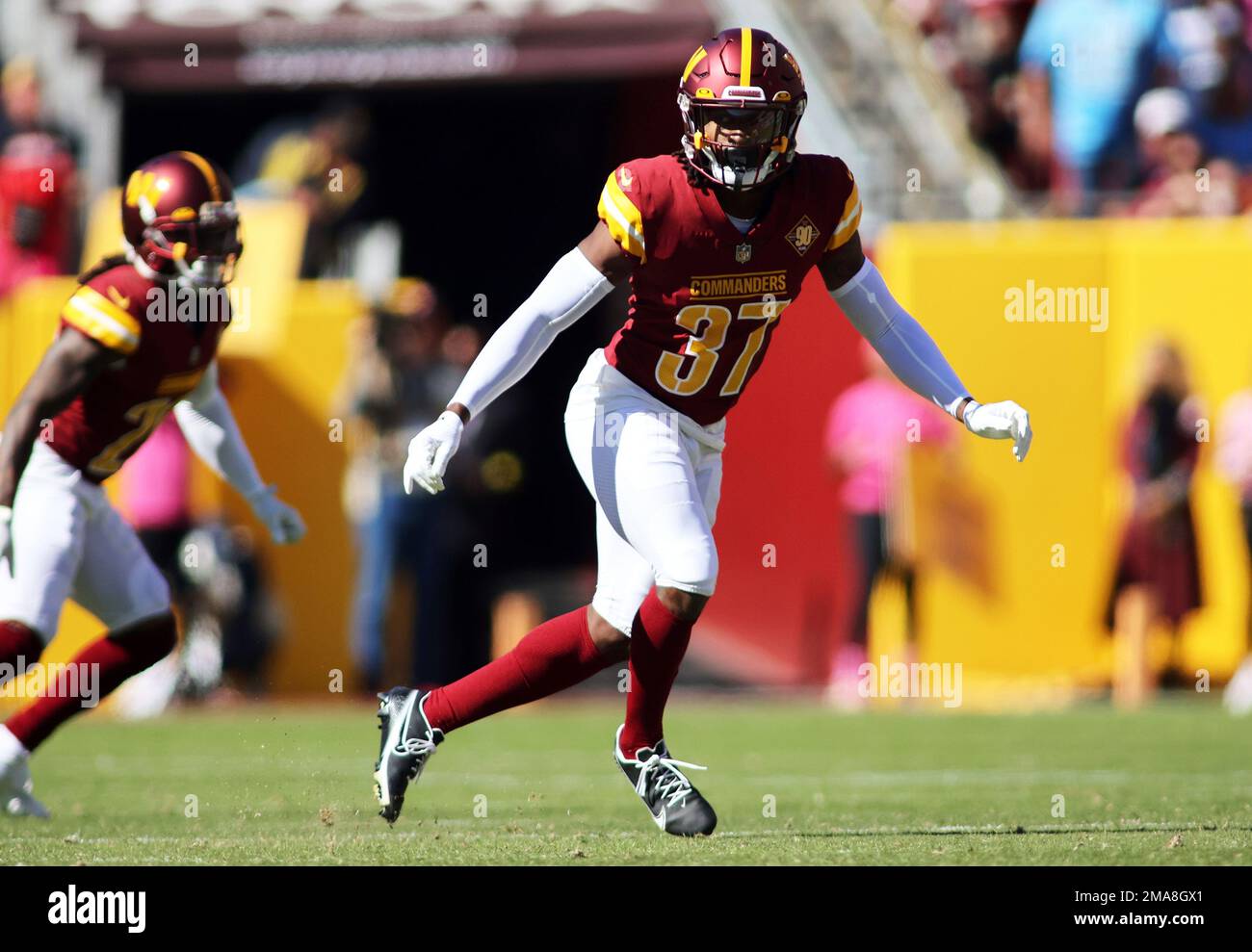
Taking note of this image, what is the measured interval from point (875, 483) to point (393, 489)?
8.81 feet

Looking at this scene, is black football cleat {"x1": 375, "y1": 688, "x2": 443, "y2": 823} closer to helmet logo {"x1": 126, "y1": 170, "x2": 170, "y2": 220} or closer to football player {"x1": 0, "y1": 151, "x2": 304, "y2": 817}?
football player {"x1": 0, "y1": 151, "x2": 304, "y2": 817}

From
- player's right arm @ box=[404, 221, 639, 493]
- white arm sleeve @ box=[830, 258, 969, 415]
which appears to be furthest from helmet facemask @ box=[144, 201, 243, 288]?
white arm sleeve @ box=[830, 258, 969, 415]

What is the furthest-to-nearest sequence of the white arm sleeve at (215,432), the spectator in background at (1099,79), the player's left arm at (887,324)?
the spectator in background at (1099,79) → the white arm sleeve at (215,432) → the player's left arm at (887,324)

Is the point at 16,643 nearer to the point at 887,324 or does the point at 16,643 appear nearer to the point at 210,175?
the point at 210,175

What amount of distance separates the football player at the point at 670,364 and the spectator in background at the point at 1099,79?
258 inches

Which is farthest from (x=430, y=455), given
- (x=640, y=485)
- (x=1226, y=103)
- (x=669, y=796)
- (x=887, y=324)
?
(x=1226, y=103)

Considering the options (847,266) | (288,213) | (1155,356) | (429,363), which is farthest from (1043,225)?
(847,266)

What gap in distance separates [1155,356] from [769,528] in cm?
235

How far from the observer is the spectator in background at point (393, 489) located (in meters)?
11.4

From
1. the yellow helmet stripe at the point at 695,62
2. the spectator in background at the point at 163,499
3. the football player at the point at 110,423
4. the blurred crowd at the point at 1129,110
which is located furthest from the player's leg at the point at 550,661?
the blurred crowd at the point at 1129,110

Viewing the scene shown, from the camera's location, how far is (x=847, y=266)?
225 inches

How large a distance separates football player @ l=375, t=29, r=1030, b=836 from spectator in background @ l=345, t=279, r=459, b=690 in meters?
5.62

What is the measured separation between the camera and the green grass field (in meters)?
5.21

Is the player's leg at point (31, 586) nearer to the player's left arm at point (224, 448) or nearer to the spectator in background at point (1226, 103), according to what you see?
the player's left arm at point (224, 448)
